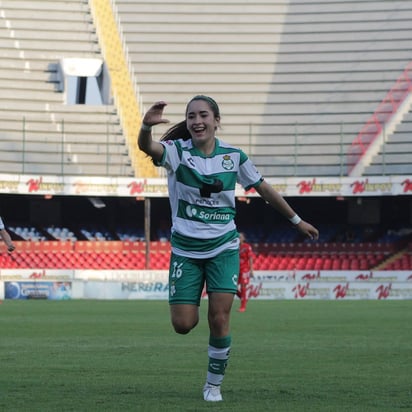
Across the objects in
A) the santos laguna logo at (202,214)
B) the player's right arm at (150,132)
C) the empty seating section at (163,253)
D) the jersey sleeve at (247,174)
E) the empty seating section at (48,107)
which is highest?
the player's right arm at (150,132)

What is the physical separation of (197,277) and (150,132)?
126 cm

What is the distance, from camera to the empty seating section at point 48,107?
146 ft

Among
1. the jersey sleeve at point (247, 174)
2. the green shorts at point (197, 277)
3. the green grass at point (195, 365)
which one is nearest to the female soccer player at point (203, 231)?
the green shorts at point (197, 277)

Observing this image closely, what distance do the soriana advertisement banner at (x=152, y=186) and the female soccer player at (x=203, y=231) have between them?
3261 centimetres

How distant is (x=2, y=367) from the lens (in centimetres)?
1109

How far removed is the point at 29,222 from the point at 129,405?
3955 cm

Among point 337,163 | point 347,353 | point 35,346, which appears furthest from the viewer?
point 337,163

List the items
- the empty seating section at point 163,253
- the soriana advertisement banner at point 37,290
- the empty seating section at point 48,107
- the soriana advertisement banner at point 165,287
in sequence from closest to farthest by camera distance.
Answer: the soriana advertisement banner at point 37,290, the soriana advertisement banner at point 165,287, the empty seating section at point 163,253, the empty seating section at point 48,107

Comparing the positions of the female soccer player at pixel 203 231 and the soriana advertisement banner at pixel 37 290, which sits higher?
the female soccer player at pixel 203 231

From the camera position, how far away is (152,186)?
42125mm

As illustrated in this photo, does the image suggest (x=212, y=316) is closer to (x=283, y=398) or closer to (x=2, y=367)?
(x=283, y=398)

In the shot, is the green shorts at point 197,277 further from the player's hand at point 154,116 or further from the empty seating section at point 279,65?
the empty seating section at point 279,65

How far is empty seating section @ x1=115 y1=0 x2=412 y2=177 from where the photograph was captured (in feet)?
153

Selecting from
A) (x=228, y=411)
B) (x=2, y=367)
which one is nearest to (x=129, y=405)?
(x=228, y=411)
